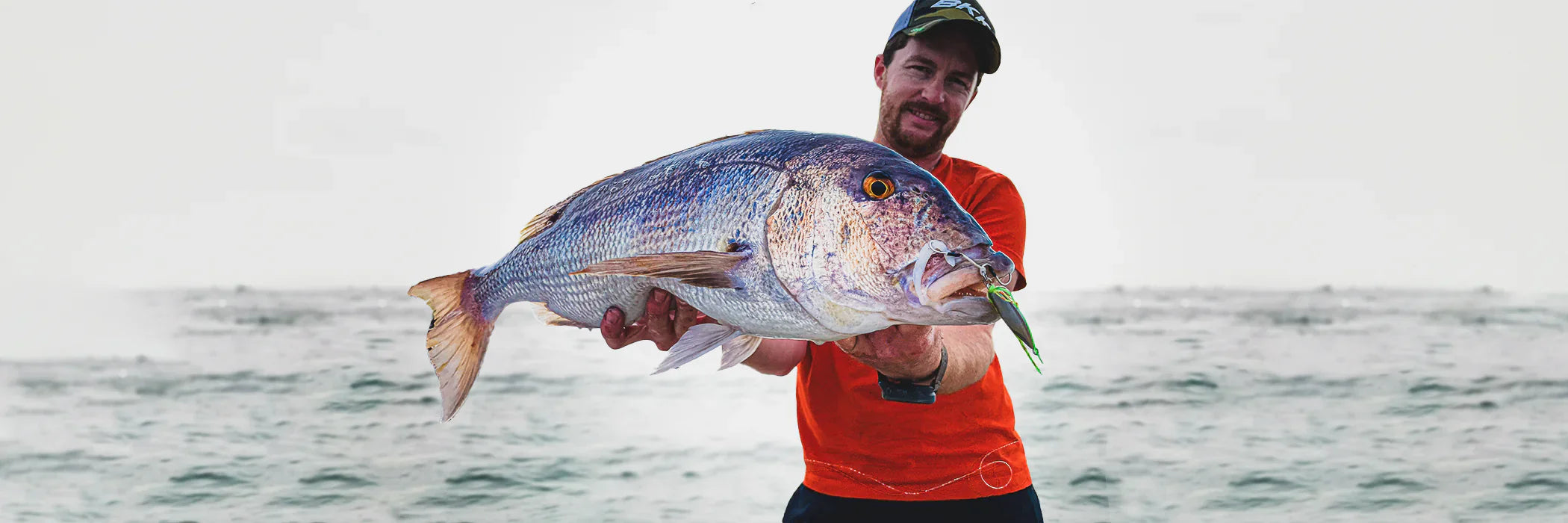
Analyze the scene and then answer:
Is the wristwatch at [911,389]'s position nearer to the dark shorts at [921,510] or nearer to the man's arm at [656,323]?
the man's arm at [656,323]

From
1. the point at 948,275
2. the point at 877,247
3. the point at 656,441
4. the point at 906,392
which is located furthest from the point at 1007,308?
the point at 656,441

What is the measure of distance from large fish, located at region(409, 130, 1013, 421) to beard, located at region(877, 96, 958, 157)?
3.75ft

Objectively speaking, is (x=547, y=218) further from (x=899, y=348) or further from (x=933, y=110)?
(x=933, y=110)

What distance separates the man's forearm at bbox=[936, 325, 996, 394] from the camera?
7.06 feet

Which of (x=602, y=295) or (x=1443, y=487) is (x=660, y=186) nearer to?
(x=602, y=295)

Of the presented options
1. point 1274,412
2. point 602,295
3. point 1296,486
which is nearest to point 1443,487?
point 1296,486

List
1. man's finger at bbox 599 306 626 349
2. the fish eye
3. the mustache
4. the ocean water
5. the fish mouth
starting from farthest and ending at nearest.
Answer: the ocean water, the mustache, man's finger at bbox 599 306 626 349, the fish eye, the fish mouth

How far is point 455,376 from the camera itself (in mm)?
2160

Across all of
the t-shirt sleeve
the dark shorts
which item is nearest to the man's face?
the t-shirt sleeve

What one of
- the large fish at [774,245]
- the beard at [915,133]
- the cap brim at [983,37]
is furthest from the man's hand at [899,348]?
the cap brim at [983,37]

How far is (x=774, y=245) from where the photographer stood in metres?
1.62

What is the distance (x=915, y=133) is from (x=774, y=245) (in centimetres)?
141

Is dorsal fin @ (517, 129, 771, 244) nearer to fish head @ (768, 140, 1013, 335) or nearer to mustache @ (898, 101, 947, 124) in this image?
fish head @ (768, 140, 1013, 335)

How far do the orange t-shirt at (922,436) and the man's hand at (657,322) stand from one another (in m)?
0.81
